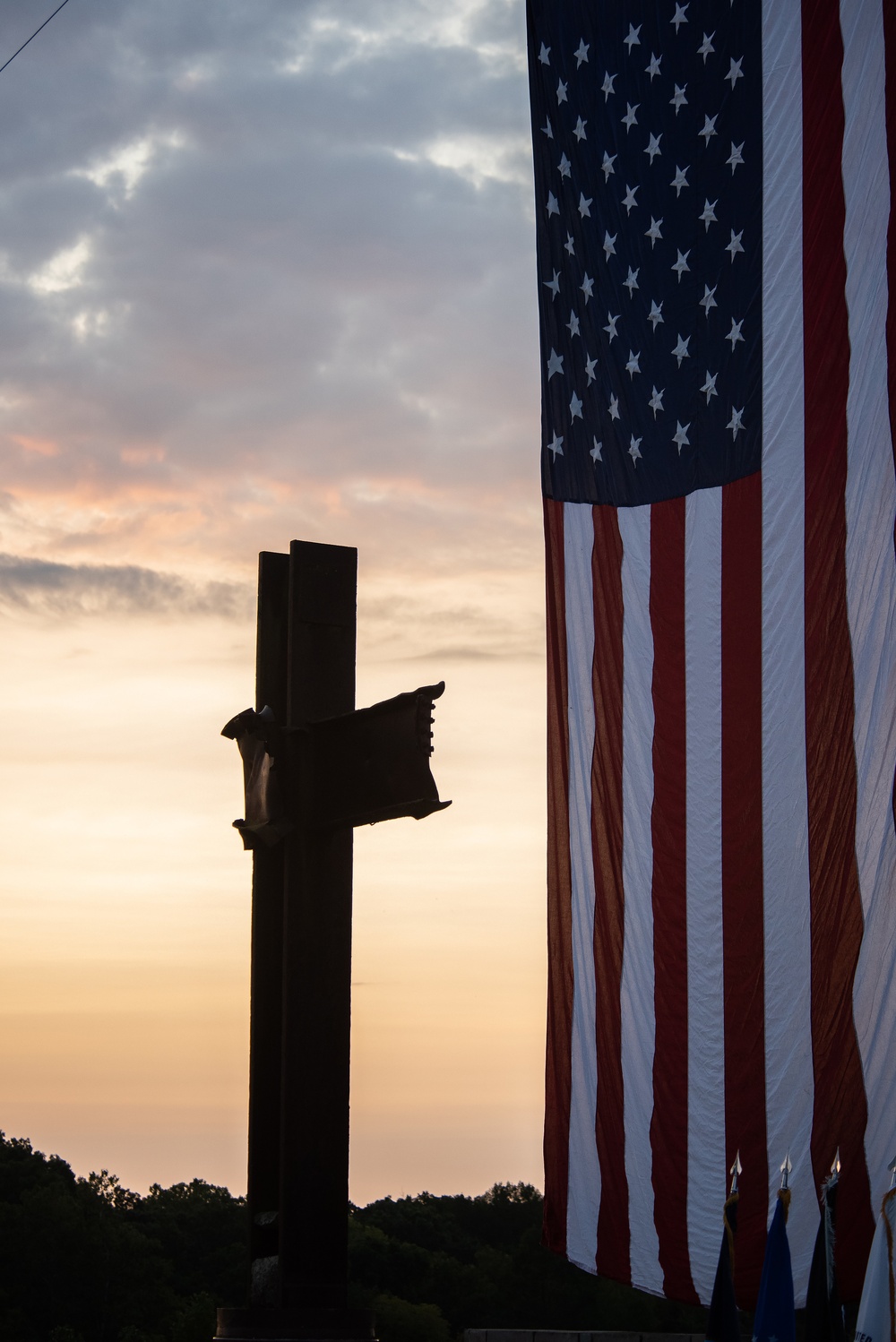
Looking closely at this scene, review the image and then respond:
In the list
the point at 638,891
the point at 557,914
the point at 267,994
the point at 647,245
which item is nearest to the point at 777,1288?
the point at 638,891

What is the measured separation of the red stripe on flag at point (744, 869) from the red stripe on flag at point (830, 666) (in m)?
0.40

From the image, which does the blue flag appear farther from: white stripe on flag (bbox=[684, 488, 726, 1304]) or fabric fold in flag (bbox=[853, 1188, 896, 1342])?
white stripe on flag (bbox=[684, 488, 726, 1304])

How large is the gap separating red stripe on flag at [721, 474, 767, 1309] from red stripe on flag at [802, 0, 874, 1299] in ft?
1.32

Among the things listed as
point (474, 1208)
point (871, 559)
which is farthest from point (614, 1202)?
point (474, 1208)

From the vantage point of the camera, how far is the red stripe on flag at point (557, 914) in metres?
10.3

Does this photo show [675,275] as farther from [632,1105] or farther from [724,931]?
[632,1105]

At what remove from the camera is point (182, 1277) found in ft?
246

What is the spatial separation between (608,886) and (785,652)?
1964 mm

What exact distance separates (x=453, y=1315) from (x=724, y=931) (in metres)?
69.4

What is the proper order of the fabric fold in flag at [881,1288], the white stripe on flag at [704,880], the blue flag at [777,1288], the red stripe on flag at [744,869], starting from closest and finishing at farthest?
the fabric fold in flag at [881,1288] → the blue flag at [777,1288] → the red stripe on flag at [744,869] → the white stripe on flag at [704,880]

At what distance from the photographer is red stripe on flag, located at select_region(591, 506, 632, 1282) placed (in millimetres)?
9875

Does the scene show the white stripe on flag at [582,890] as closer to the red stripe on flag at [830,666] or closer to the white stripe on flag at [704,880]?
the white stripe on flag at [704,880]

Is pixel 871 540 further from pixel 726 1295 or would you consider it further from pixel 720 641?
pixel 726 1295

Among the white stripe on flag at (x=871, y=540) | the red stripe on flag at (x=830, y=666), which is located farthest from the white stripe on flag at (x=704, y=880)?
the white stripe on flag at (x=871, y=540)
